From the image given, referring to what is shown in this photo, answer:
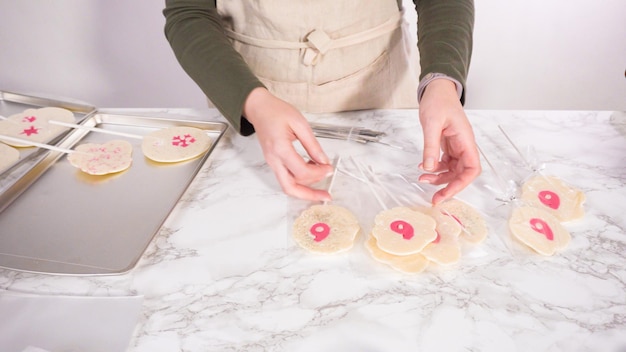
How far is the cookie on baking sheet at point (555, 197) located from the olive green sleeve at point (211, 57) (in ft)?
1.59

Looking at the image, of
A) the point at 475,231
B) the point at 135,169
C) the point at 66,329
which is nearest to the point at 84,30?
the point at 135,169

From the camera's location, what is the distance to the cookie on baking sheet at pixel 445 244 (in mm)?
687

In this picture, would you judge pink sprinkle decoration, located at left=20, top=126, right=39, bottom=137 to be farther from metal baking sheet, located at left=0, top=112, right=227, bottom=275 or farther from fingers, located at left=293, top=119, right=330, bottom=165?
fingers, located at left=293, top=119, right=330, bottom=165

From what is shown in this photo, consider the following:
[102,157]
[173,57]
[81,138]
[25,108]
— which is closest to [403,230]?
[102,157]

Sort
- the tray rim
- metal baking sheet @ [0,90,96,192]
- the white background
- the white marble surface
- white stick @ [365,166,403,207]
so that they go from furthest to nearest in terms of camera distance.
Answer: the white background
metal baking sheet @ [0,90,96,192]
white stick @ [365,166,403,207]
the tray rim
the white marble surface

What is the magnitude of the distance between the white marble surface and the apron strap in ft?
0.95

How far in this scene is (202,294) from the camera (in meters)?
0.66

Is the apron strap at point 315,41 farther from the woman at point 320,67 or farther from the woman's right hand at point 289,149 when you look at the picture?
the woman's right hand at point 289,149

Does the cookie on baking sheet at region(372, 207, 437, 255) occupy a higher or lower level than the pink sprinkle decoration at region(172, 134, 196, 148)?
higher

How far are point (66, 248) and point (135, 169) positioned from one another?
8.7 inches

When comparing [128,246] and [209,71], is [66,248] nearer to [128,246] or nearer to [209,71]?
[128,246]

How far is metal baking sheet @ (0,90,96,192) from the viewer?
0.92 meters

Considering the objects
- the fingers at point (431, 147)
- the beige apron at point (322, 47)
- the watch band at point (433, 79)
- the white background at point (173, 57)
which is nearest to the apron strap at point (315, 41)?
the beige apron at point (322, 47)

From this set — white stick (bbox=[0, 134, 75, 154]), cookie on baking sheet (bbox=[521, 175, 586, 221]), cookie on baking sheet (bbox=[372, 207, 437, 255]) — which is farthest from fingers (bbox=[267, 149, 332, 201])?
white stick (bbox=[0, 134, 75, 154])
